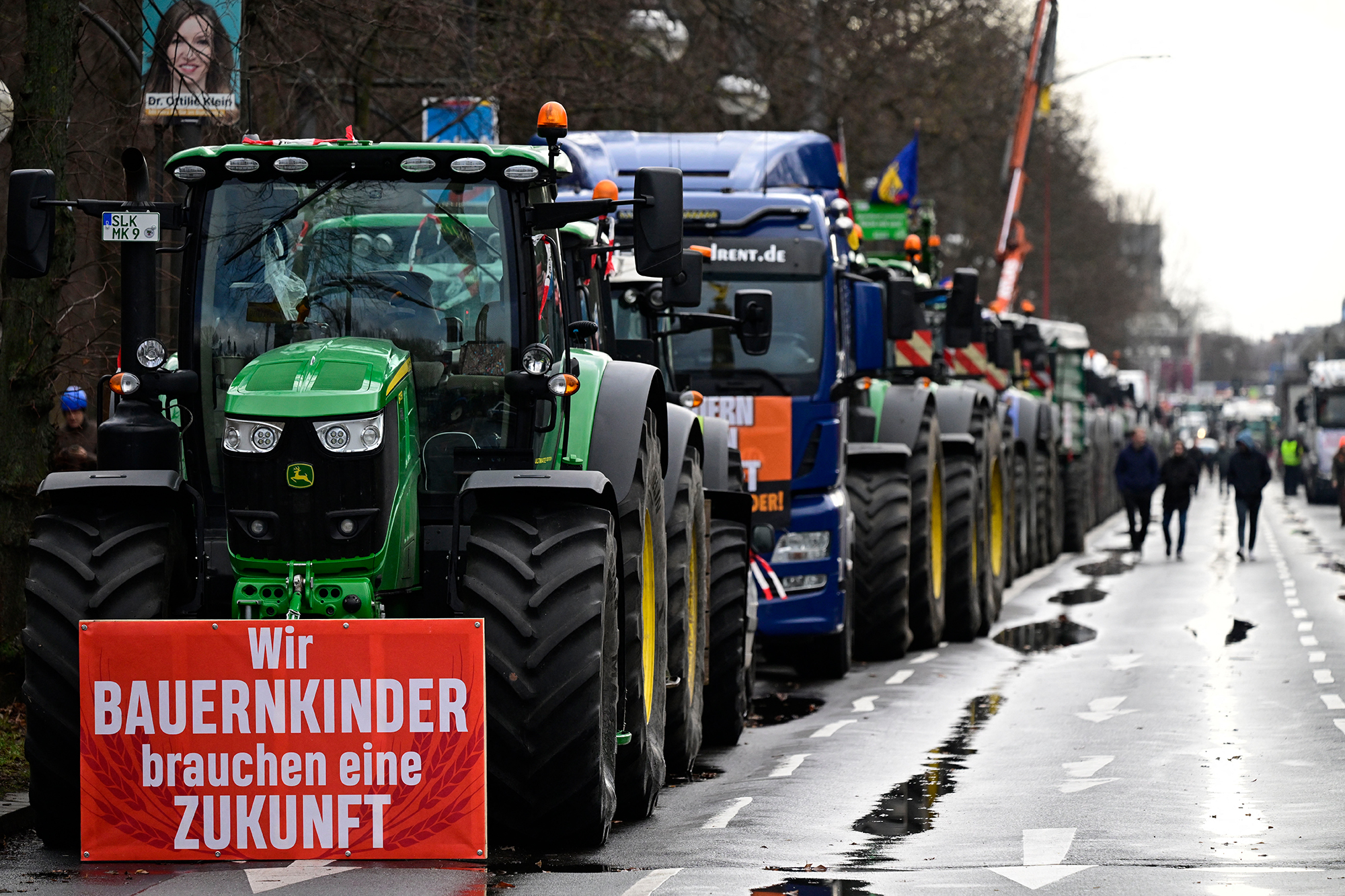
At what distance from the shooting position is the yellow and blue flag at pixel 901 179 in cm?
2402

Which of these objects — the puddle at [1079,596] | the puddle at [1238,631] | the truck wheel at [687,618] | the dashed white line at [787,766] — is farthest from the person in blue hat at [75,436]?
the puddle at [1079,596]

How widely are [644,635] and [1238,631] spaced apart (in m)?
11.2

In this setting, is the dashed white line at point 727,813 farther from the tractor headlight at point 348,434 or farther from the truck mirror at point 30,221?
the truck mirror at point 30,221

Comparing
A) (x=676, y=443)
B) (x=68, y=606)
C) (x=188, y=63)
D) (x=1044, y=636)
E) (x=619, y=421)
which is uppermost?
(x=188, y=63)

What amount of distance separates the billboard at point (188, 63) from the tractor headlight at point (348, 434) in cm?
369

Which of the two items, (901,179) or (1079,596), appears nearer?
(1079,596)

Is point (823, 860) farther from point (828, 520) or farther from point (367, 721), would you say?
point (828, 520)

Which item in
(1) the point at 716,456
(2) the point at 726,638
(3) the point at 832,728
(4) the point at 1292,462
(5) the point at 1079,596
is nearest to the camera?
(2) the point at 726,638

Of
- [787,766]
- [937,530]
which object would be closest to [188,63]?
[787,766]

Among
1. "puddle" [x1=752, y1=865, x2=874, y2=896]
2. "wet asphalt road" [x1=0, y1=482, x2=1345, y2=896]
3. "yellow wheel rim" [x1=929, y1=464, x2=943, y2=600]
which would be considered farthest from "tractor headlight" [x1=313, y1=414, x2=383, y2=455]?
"yellow wheel rim" [x1=929, y1=464, x2=943, y2=600]

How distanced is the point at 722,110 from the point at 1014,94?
806 inches

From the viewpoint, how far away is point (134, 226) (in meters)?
8.09

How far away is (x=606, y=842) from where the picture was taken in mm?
8148

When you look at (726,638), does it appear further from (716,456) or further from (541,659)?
(541,659)
